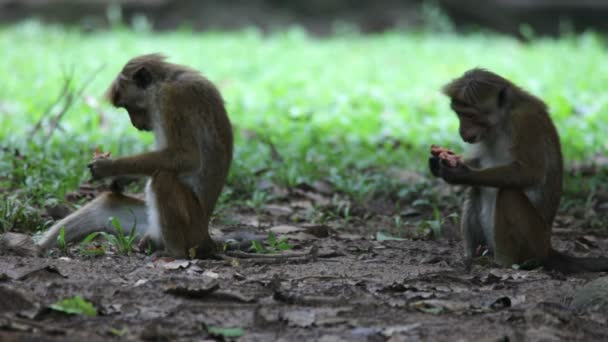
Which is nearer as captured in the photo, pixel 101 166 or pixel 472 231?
pixel 101 166

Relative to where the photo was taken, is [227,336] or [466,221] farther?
[466,221]

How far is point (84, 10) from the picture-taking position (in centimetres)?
2034

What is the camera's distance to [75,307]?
4.78 m

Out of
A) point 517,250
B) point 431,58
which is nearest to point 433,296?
point 517,250

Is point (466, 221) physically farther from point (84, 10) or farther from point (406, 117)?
point (84, 10)

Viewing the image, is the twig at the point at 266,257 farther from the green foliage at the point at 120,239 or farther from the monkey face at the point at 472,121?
the monkey face at the point at 472,121

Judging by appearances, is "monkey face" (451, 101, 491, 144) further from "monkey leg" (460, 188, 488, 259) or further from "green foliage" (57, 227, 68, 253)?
"green foliage" (57, 227, 68, 253)

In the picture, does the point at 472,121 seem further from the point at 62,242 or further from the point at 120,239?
the point at 62,242

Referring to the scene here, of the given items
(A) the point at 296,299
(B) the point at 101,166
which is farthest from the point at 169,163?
(A) the point at 296,299

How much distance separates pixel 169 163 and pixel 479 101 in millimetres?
2473

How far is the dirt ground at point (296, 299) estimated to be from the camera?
15.3 ft

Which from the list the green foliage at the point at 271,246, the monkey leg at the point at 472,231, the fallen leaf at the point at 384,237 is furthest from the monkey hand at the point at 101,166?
the monkey leg at the point at 472,231

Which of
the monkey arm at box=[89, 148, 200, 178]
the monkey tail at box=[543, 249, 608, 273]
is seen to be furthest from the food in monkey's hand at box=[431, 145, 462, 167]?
the monkey arm at box=[89, 148, 200, 178]

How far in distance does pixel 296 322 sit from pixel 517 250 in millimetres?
2462
